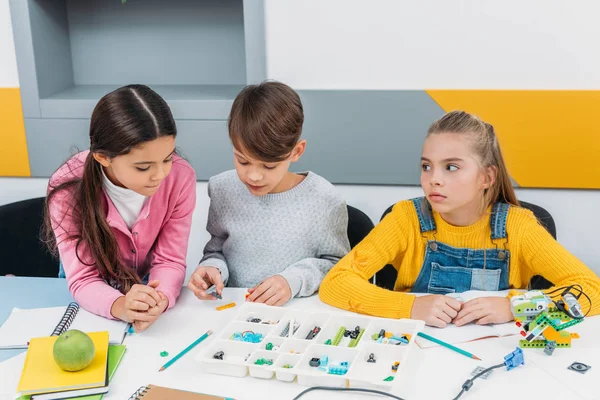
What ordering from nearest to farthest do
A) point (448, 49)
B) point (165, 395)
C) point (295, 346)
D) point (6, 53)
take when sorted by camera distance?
point (165, 395)
point (295, 346)
point (448, 49)
point (6, 53)

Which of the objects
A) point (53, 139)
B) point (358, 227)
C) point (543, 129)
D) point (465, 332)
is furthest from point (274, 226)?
point (53, 139)

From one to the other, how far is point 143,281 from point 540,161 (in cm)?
137

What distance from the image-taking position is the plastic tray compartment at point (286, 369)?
3.55ft

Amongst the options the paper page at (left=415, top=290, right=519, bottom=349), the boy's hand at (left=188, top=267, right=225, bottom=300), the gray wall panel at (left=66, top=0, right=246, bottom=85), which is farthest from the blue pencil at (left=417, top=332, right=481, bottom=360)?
the gray wall panel at (left=66, top=0, right=246, bottom=85)

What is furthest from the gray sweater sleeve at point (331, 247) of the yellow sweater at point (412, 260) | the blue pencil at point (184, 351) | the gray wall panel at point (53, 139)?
the gray wall panel at point (53, 139)

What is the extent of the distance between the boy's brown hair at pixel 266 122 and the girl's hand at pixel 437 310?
48 cm

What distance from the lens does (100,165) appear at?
1453 mm

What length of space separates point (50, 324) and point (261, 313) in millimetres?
461

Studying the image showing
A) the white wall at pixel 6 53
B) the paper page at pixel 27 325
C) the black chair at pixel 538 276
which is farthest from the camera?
the white wall at pixel 6 53

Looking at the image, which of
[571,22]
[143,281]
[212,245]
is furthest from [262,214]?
[571,22]

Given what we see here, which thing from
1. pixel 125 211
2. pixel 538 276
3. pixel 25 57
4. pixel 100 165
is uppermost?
pixel 25 57

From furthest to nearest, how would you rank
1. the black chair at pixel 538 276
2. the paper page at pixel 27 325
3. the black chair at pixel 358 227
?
1. the black chair at pixel 358 227
2. the black chair at pixel 538 276
3. the paper page at pixel 27 325

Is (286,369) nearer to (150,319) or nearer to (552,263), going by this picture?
(150,319)

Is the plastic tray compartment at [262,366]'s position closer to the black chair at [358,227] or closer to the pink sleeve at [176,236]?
the pink sleeve at [176,236]
